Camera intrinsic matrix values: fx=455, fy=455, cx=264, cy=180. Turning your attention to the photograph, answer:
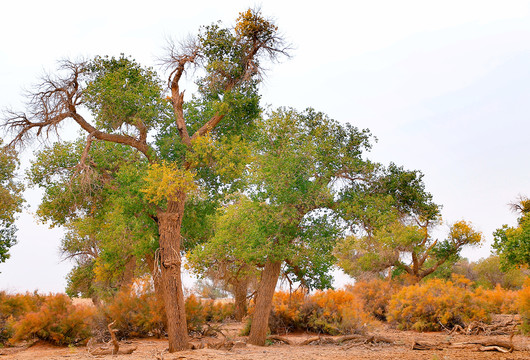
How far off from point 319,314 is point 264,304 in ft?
14.1

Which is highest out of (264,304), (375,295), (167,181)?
(167,181)

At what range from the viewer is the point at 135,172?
1295 centimetres

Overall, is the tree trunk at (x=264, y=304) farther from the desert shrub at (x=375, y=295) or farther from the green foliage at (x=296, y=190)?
the desert shrub at (x=375, y=295)

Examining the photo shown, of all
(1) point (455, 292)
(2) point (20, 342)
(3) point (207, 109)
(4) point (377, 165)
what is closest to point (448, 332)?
(1) point (455, 292)

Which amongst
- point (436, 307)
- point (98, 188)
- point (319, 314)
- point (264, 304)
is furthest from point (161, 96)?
point (436, 307)

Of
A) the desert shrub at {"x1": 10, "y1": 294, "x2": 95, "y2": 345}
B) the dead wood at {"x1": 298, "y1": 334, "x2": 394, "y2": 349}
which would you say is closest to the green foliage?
the dead wood at {"x1": 298, "y1": 334, "x2": 394, "y2": 349}

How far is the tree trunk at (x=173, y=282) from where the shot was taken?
1202 cm

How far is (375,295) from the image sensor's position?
77.4ft

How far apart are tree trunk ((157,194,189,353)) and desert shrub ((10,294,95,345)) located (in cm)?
475

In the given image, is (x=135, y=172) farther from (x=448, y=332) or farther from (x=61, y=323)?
(x=448, y=332)

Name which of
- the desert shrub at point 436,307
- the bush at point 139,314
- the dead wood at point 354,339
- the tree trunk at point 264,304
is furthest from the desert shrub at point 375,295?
the bush at point 139,314

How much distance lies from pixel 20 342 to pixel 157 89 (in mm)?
10119

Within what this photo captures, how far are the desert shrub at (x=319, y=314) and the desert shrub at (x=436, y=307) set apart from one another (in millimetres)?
2449

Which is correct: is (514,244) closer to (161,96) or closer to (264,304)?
(264,304)
